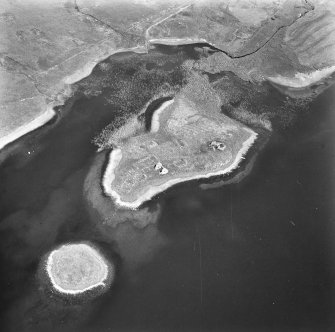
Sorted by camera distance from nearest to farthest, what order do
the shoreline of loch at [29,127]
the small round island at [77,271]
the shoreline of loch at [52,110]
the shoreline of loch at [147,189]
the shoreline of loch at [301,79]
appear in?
the small round island at [77,271]
the shoreline of loch at [147,189]
the shoreline of loch at [29,127]
the shoreline of loch at [52,110]
the shoreline of loch at [301,79]

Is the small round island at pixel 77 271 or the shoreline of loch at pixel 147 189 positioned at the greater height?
the shoreline of loch at pixel 147 189

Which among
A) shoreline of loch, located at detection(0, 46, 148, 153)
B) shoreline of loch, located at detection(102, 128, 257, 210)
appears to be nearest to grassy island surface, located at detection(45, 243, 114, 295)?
shoreline of loch, located at detection(102, 128, 257, 210)

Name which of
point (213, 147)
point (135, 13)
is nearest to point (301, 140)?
point (213, 147)

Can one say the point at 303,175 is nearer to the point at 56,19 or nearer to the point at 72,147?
the point at 72,147

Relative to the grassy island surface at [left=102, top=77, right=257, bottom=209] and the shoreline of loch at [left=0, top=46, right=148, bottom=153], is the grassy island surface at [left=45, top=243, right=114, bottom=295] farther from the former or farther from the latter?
the shoreline of loch at [left=0, top=46, right=148, bottom=153]

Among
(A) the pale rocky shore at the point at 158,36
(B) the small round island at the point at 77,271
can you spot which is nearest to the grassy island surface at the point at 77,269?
(B) the small round island at the point at 77,271

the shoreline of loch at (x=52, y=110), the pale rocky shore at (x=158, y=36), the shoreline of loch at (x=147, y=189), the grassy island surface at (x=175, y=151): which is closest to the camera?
Answer: the shoreline of loch at (x=147, y=189)

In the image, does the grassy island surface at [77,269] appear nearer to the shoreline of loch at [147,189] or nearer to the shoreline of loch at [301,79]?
the shoreline of loch at [147,189]
